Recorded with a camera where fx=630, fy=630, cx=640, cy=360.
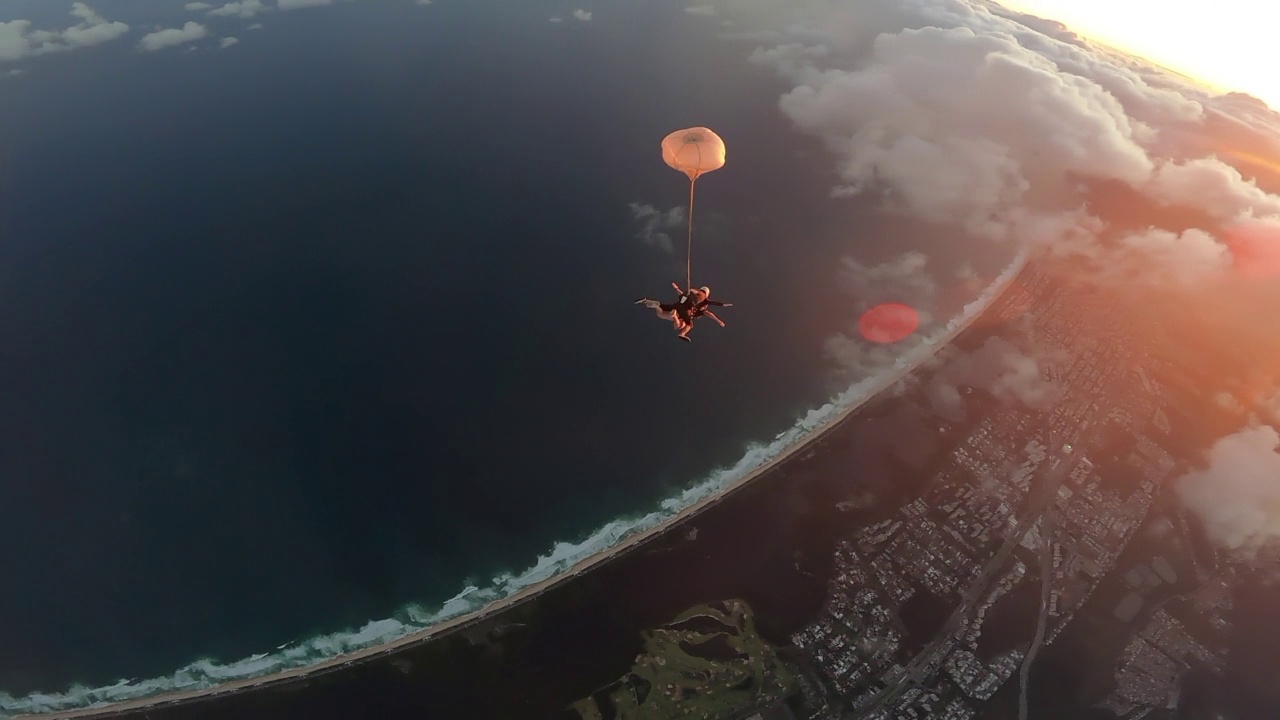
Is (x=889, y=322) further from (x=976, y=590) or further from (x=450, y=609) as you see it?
(x=450, y=609)

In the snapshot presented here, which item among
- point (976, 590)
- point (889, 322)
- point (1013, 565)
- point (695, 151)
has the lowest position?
point (976, 590)

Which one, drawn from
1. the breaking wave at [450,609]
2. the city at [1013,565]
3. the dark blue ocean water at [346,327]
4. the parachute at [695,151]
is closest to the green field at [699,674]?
the city at [1013,565]

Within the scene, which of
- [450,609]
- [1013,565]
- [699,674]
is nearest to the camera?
[699,674]

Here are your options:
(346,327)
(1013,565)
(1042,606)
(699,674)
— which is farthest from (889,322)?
(346,327)

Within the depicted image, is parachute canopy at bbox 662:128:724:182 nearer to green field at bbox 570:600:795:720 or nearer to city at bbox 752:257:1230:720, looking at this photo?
green field at bbox 570:600:795:720

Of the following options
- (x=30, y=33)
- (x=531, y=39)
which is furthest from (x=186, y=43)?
(x=531, y=39)

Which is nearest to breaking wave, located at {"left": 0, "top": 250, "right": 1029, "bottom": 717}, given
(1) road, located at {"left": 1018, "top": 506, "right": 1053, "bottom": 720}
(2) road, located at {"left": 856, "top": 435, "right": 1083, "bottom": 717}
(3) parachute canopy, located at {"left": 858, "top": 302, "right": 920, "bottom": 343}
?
(3) parachute canopy, located at {"left": 858, "top": 302, "right": 920, "bottom": 343}
